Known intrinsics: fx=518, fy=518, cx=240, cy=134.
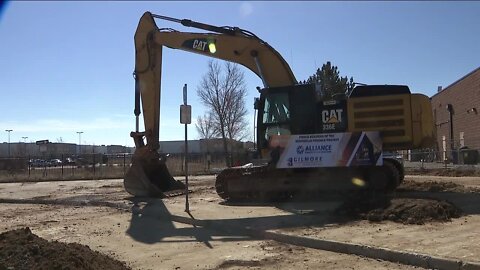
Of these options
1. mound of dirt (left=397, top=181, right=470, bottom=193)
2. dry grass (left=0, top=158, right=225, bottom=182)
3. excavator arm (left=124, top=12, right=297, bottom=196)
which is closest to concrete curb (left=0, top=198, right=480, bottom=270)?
excavator arm (left=124, top=12, right=297, bottom=196)

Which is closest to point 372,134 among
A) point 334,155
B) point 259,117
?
point 334,155

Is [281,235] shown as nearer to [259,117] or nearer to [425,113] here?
[259,117]

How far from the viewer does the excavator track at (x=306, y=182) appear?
14727 mm

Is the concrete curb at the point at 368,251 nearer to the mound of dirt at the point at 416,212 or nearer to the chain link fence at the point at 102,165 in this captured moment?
the mound of dirt at the point at 416,212

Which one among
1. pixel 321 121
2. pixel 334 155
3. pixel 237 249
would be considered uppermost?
pixel 321 121

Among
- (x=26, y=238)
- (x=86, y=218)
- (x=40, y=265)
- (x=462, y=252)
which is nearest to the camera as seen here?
(x=40, y=265)

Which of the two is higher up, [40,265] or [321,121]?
[321,121]

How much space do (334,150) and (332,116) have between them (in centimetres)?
107

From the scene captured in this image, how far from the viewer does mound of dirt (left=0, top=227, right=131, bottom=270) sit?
6621 mm

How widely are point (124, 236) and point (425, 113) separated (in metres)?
9.13

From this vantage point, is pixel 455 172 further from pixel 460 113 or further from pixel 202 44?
pixel 460 113

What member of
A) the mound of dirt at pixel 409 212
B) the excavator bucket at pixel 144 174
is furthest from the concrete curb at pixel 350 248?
the excavator bucket at pixel 144 174

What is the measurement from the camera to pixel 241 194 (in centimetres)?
1593

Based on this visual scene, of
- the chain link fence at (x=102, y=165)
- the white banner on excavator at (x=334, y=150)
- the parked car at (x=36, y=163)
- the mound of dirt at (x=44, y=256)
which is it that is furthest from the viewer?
the parked car at (x=36, y=163)
